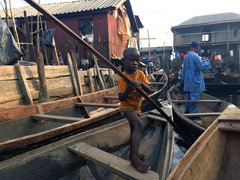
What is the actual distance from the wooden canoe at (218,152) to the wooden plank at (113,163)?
1.44 feet

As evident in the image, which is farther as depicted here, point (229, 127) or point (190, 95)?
point (190, 95)

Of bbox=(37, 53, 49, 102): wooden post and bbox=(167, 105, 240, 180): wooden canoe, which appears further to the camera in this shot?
bbox=(37, 53, 49, 102): wooden post

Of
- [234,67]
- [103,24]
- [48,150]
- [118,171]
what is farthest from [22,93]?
[234,67]

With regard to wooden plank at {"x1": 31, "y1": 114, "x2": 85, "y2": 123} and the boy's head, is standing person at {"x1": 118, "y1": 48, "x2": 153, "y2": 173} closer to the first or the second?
the boy's head

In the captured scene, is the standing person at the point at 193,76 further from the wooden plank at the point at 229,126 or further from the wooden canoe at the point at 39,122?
the wooden canoe at the point at 39,122

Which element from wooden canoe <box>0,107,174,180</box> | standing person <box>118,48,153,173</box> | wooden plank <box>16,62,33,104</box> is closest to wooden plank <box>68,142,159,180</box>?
wooden canoe <box>0,107,174,180</box>

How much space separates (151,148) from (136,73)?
1530 millimetres

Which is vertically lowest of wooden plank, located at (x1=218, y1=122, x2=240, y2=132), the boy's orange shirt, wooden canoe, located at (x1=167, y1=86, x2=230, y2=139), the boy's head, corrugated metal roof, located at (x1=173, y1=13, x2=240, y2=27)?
wooden canoe, located at (x1=167, y1=86, x2=230, y2=139)

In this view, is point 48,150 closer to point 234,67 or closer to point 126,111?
point 126,111

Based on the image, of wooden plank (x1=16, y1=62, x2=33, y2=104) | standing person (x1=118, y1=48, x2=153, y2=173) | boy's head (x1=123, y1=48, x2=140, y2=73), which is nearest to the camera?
standing person (x1=118, y1=48, x2=153, y2=173)

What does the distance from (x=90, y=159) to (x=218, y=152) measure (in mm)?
1795

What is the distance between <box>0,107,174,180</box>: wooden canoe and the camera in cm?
176

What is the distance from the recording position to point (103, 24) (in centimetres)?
1101

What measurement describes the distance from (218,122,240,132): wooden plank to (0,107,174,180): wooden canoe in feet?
2.56
